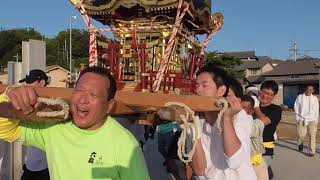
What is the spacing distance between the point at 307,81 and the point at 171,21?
1433 inches

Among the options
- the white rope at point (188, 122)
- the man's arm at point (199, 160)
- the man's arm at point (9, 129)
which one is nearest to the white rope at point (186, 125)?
the white rope at point (188, 122)

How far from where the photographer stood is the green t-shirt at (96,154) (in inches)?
79.1

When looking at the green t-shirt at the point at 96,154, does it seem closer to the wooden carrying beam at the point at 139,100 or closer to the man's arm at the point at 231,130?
the wooden carrying beam at the point at 139,100

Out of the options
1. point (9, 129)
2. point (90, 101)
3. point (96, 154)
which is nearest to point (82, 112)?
point (90, 101)

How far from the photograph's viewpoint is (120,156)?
2.03 metres

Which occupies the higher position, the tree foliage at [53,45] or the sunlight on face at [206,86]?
the tree foliage at [53,45]

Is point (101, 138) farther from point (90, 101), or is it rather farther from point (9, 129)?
point (9, 129)

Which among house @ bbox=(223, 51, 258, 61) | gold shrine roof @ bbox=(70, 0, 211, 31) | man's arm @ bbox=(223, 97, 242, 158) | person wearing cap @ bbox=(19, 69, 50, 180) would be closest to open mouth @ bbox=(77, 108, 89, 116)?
man's arm @ bbox=(223, 97, 242, 158)

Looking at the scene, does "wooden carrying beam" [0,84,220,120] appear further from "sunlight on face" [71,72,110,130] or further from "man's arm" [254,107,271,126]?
"man's arm" [254,107,271,126]

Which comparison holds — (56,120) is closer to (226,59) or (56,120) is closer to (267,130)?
(267,130)

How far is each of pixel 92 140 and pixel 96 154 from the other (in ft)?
0.23

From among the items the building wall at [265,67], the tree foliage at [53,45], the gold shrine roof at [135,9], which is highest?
the tree foliage at [53,45]

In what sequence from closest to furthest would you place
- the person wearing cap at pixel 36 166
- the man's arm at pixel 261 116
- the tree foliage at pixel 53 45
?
the person wearing cap at pixel 36 166 < the man's arm at pixel 261 116 < the tree foliage at pixel 53 45

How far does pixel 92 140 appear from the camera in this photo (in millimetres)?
2059
